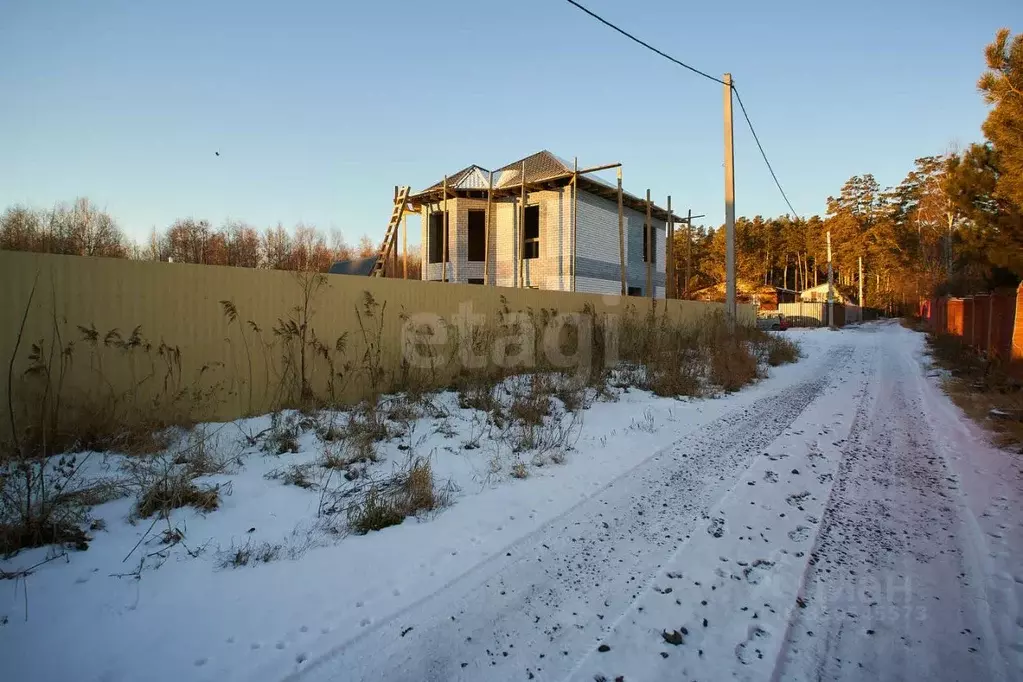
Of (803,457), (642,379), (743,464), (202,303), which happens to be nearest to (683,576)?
(743,464)

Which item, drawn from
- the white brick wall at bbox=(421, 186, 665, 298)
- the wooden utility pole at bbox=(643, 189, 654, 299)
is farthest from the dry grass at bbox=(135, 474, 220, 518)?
the wooden utility pole at bbox=(643, 189, 654, 299)

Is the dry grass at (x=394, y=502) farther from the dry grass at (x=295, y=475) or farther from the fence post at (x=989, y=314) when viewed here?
the fence post at (x=989, y=314)

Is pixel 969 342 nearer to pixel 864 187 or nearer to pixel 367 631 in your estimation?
pixel 367 631

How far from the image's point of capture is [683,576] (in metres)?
2.83

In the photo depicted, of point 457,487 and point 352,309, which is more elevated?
point 352,309

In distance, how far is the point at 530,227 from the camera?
19.0m

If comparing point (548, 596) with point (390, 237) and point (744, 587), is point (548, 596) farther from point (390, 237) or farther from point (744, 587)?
point (390, 237)

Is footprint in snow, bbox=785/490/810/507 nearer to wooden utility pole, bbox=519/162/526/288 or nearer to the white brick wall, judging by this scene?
wooden utility pole, bbox=519/162/526/288

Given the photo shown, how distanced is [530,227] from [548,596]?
1725 centimetres

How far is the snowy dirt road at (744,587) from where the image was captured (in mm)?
2180

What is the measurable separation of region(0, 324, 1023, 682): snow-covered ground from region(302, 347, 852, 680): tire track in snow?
0.04 ft

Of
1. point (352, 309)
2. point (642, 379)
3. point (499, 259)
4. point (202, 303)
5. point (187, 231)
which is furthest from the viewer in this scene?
point (499, 259)

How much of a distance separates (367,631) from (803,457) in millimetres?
4401

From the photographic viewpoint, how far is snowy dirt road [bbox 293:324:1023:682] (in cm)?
218
